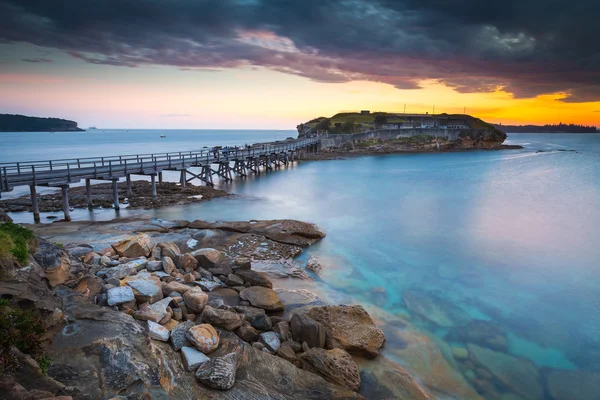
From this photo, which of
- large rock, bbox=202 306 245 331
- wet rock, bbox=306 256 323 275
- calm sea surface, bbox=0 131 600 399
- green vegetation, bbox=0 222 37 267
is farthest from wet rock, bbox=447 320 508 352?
green vegetation, bbox=0 222 37 267

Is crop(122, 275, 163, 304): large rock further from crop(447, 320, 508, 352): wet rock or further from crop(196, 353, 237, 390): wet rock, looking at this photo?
crop(447, 320, 508, 352): wet rock

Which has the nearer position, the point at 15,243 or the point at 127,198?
the point at 15,243

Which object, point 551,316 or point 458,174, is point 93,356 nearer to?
point 551,316

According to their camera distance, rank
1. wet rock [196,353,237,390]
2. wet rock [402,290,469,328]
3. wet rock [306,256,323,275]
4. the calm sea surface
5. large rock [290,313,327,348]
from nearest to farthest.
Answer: wet rock [196,353,237,390], large rock [290,313,327,348], the calm sea surface, wet rock [402,290,469,328], wet rock [306,256,323,275]

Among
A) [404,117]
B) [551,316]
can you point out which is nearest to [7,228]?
[551,316]

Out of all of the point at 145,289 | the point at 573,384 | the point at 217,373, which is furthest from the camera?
the point at 573,384

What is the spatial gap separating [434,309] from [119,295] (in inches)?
380

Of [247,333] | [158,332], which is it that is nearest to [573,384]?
[247,333]

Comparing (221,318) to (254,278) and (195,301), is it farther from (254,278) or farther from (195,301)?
(254,278)

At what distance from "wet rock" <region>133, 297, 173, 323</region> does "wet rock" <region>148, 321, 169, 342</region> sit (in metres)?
0.29

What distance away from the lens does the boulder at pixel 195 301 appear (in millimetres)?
8961

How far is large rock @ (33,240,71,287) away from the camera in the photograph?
26.5 feet

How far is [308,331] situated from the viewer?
8969mm

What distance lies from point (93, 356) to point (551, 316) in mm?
13585
